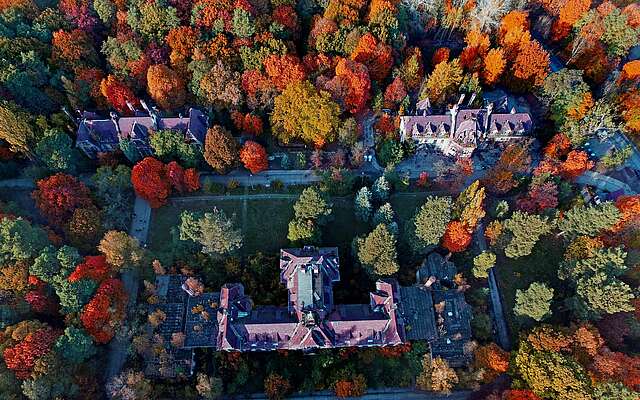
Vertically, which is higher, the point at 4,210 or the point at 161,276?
A: the point at 4,210

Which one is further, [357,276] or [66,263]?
[357,276]

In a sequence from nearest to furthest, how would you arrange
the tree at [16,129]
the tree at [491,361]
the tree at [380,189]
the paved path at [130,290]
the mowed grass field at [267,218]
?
the tree at [491,361], the paved path at [130,290], the tree at [16,129], the tree at [380,189], the mowed grass field at [267,218]

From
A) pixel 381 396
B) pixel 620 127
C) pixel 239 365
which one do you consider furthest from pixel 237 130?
pixel 620 127

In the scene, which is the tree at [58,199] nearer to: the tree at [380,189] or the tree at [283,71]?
the tree at [283,71]

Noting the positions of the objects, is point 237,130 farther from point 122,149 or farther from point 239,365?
point 239,365

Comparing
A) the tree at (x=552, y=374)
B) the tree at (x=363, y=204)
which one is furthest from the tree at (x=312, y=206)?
the tree at (x=552, y=374)

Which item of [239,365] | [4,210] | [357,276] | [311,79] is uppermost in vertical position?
[311,79]

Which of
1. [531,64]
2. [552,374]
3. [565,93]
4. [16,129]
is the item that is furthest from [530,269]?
[16,129]
